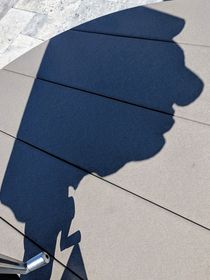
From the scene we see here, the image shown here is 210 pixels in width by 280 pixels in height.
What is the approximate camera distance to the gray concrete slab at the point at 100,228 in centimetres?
127

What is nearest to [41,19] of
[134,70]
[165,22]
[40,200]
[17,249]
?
[165,22]

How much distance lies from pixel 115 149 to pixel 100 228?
1.59 feet

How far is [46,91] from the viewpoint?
2.12 meters

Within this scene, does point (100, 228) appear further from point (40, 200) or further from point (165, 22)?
point (165, 22)

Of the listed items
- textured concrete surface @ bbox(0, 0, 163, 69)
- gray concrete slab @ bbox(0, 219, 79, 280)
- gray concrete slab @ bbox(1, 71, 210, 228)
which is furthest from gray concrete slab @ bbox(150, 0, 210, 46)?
gray concrete slab @ bbox(0, 219, 79, 280)

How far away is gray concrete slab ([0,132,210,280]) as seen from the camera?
4.17 ft

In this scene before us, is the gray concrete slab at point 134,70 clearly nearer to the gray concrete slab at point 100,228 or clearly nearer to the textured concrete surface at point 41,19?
the textured concrete surface at point 41,19

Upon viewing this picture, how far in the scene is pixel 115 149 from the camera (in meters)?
1.67

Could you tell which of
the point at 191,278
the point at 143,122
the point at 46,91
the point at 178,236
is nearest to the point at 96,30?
the point at 46,91

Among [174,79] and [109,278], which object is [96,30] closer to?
[174,79]

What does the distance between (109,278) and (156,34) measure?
174 centimetres

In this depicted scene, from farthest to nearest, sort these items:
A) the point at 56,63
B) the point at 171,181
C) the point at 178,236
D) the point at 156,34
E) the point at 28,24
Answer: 1. the point at 28,24
2. the point at 56,63
3. the point at 156,34
4. the point at 171,181
5. the point at 178,236

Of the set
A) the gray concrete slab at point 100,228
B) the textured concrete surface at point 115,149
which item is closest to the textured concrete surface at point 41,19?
the textured concrete surface at point 115,149

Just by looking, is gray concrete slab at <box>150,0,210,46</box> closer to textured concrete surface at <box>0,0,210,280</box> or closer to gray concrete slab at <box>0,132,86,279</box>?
textured concrete surface at <box>0,0,210,280</box>
